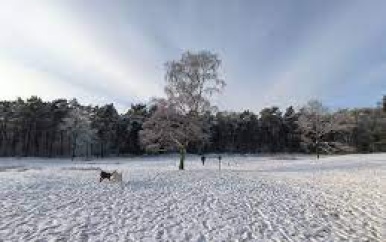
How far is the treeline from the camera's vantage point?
79.8 meters

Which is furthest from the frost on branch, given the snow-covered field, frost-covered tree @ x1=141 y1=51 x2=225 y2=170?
the snow-covered field

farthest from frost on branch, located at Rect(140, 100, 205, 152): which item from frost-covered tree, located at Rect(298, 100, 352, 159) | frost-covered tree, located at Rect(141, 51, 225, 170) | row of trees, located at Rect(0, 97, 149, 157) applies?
row of trees, located at Rect(0, 97, 149, 157)

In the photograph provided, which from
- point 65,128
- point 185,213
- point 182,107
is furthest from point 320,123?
point 185,213

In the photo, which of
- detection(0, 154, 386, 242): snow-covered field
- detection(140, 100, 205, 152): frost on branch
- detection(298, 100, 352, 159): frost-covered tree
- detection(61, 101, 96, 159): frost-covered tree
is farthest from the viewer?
detection(61, 101, 96, 159): frost-covered tree

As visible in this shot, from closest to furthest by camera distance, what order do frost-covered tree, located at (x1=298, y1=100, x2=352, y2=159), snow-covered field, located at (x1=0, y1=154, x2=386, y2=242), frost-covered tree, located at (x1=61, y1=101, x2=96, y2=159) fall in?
snow-covered field, located at (x1=0, y1=154, x2=386, y2=242), frost-covered tree, located at (x1=298, y1=100, x2=352, y2=159), frost-covered tree, located at (x1=61, y1=101, x2=96, y2=159)

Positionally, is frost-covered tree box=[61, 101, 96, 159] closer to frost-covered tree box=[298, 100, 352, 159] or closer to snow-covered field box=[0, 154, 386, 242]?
frost-covered tree box=[298, 100, 352, 159]

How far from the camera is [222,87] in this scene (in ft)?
125

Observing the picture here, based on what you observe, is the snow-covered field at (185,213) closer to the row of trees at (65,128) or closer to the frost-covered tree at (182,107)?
the frost-covered tree at (182,107)

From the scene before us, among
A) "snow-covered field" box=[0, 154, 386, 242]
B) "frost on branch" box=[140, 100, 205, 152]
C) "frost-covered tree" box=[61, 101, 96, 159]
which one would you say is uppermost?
"frost-covered tree" box=[61, 101, 96, 159]

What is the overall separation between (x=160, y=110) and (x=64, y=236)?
993 inches

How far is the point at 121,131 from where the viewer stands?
294ft

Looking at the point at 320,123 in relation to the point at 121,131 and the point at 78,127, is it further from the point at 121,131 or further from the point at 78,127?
the point at 78,127

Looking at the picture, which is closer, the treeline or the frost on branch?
the frost on branch

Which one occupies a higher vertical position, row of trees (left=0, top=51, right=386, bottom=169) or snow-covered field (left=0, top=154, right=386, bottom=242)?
row of trees (left=0, top=51, right=386, bottom=169)
